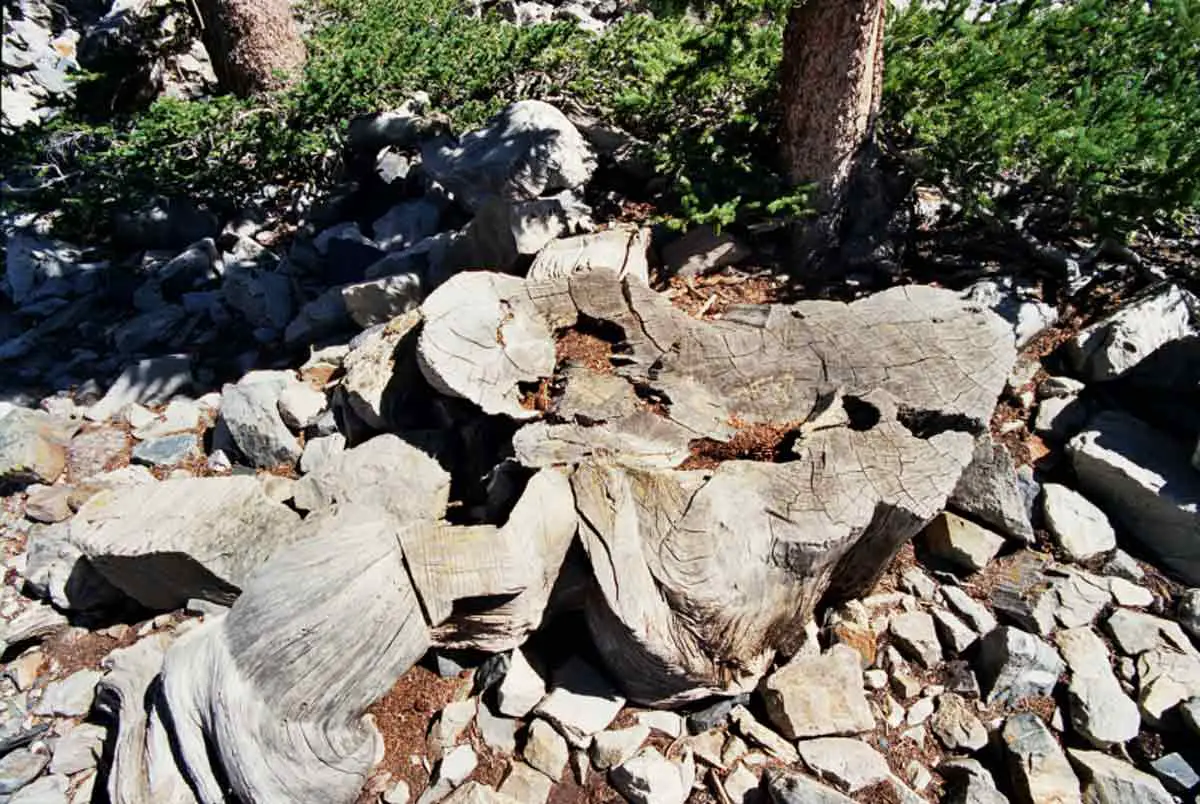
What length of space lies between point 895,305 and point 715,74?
6.81 ft

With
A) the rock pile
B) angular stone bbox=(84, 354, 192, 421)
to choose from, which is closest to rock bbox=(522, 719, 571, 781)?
the rock pile

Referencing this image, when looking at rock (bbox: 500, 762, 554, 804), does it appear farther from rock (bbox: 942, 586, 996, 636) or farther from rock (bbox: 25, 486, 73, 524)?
rock (bbox: 25, 486, 73, 524)

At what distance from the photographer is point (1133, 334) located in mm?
3658

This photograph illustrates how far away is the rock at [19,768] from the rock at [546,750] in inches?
69.3

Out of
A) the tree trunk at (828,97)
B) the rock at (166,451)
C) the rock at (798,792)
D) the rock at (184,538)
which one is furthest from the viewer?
the rock at (166,451)

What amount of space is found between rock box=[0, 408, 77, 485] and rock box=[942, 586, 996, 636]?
4342mm

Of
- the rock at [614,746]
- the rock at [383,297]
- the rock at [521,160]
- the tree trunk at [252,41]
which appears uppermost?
the tree trunk at [252,41]

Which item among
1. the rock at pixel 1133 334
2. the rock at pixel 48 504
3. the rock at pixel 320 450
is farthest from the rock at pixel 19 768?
the rock at pixel 1133 334

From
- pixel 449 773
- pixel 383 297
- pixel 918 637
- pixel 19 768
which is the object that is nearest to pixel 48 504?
pixel 19 768

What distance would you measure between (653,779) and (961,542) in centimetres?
161

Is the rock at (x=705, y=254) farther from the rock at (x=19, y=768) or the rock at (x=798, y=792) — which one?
the rock at (x=19, y=768)

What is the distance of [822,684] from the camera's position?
9.28ft

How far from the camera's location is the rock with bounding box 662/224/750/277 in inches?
176

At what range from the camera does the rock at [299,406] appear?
4.14 meters
